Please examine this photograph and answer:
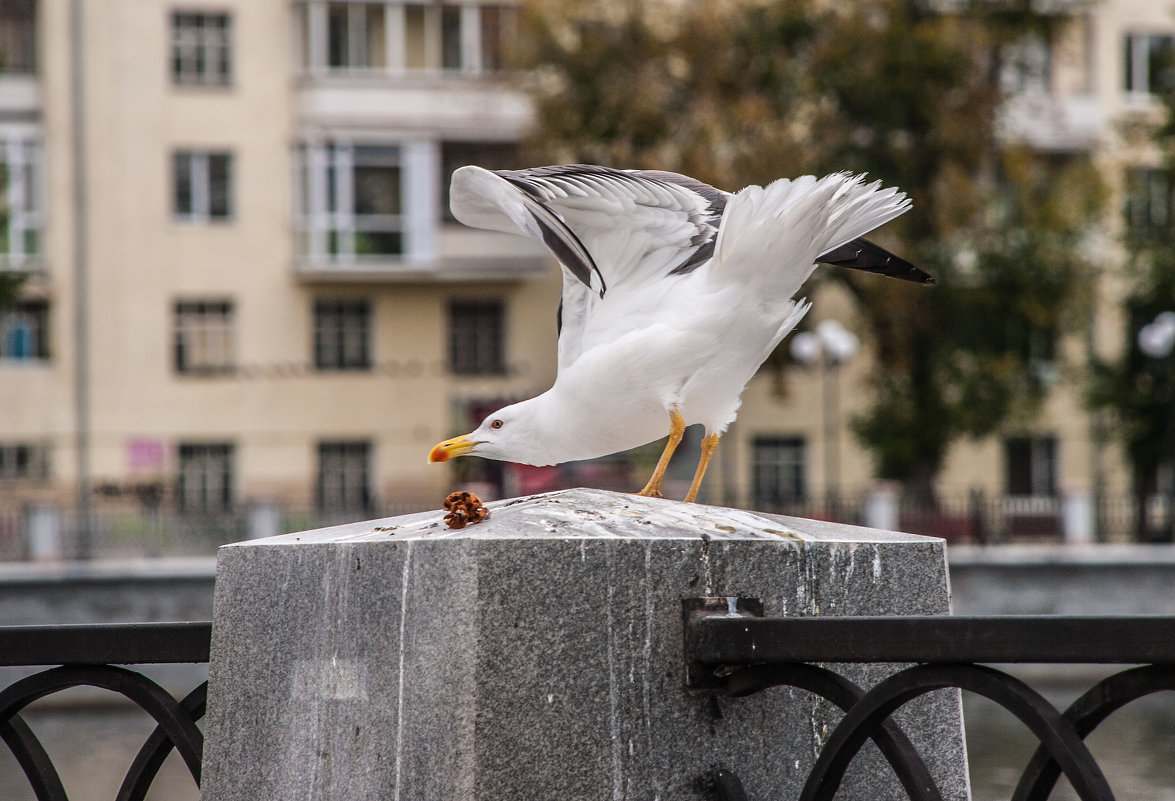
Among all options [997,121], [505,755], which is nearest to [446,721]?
[505,755]

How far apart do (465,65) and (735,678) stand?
31.6m

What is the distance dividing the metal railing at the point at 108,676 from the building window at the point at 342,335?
30461 millimetres

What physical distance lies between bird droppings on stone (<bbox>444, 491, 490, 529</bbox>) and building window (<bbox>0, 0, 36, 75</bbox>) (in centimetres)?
3138

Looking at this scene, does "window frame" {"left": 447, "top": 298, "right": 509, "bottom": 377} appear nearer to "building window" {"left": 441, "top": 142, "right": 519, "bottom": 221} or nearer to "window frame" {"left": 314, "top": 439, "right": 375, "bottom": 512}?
"building window" {"left": 441, "top": 142, "right": 519, "bottom": 221}

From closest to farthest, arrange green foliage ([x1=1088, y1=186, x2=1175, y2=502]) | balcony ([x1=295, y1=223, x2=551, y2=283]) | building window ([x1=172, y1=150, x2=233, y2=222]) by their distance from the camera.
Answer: green foliage ([x1=1088, y1=186, x2=1175, y2=502]) → building window ([x1=172, y1=150, x2=233, y2=222]) → balcony ([x1=295, y1=223, x2=551, y2=283])

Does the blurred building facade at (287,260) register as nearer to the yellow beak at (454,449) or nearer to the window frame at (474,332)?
the window frame at (474,332)

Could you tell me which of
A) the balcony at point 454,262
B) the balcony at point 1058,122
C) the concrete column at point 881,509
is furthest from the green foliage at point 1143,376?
the balcony at point 454,262

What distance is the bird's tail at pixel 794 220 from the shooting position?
4.61m

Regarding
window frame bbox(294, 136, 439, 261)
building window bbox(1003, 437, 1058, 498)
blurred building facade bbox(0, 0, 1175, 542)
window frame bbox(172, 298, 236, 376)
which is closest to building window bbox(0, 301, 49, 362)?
blurred building facade bbox(0, 0, 1175, 542)

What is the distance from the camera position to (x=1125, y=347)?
30.7 meters

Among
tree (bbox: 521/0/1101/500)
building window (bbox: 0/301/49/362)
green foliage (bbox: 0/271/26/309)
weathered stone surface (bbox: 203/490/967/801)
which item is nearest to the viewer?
weathered stone surface (bbox: 203/490/967/801)

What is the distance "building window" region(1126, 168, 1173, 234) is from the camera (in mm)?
30047

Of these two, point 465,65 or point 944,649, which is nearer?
point 944,649

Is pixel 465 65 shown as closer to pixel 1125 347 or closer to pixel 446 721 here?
pixel 1125 347
